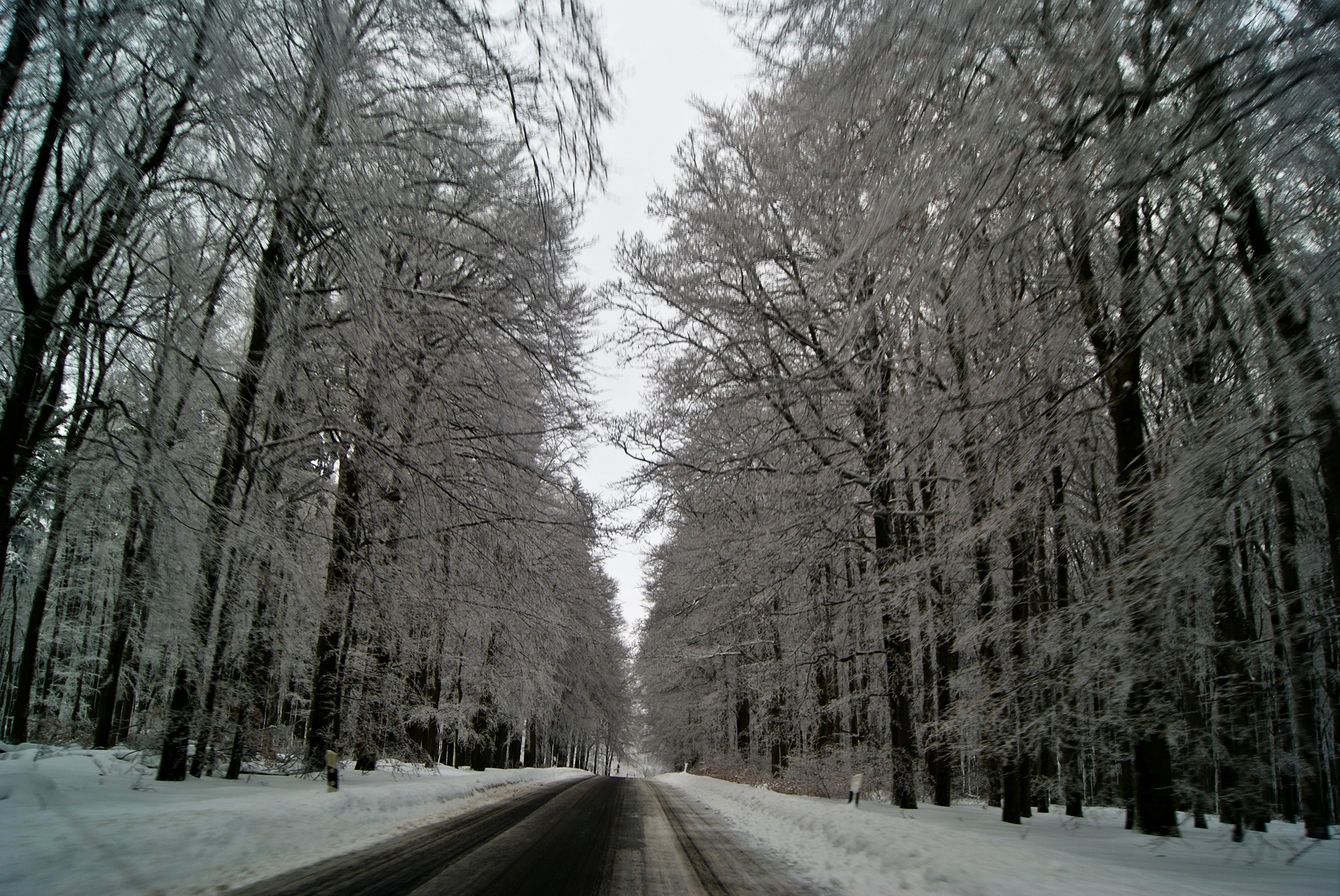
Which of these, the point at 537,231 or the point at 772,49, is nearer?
the point at 772,49

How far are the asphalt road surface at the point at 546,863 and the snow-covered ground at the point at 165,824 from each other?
47cm

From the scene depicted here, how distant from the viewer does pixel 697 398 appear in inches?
455

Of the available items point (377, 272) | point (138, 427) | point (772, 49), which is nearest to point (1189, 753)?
point (772, 49)

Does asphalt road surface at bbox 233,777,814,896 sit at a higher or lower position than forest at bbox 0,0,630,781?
lower

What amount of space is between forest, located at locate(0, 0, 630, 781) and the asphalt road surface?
11.5 ft

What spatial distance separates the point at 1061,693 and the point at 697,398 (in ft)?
21.9

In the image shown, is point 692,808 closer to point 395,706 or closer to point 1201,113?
point 395,706

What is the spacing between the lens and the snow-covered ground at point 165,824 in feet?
14.6

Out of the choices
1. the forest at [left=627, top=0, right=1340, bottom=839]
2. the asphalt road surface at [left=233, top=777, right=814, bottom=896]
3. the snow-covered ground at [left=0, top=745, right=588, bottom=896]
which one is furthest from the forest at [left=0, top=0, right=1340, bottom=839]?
the asphalt road surface at [left=233, top=777, right=814, bottom=896]

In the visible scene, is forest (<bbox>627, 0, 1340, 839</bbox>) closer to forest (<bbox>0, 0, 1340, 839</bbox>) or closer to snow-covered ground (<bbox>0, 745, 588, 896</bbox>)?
forest (<bbox>0, 0, 1340, 839</bbox>)

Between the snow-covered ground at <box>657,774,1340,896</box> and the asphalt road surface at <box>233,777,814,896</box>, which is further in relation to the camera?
the asphalt road surface at <box>233,777,814,896</box>

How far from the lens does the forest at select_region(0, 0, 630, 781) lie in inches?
173

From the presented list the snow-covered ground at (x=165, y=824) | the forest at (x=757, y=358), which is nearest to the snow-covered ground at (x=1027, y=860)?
the forest at (x=757, y=358)

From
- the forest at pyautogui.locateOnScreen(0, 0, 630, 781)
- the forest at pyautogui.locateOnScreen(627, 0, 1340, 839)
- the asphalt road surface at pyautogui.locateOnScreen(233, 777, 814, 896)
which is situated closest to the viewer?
the forest at pyautogui.locateOnScreen(627, 0, 1340, 839)
